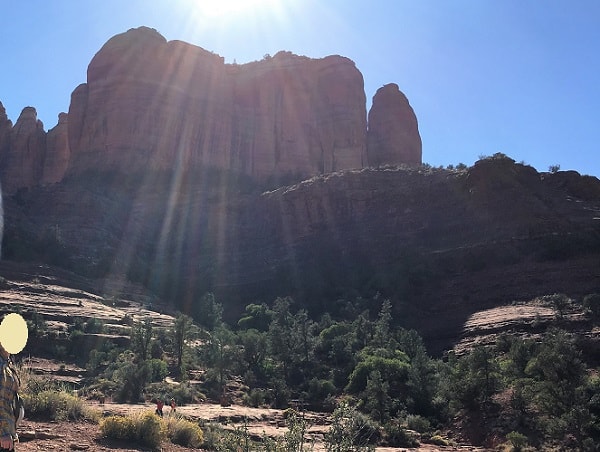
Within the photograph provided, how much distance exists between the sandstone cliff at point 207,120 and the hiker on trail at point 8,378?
2976 inches

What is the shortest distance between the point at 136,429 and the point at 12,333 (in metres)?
6.82

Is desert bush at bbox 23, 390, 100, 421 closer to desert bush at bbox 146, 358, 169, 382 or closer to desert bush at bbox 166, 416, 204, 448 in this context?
desert bush at bbox 166, 416, 204, 448

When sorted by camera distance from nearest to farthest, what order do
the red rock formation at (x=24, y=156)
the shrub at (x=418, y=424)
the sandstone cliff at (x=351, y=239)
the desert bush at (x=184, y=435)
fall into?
1. the desert bush at (x=184, y=435)
2. the shrub at (x=418, y=424)
3. the sandstone cliff at (x=351, y=239)
4. the red rock formation at (x=24, y=156)

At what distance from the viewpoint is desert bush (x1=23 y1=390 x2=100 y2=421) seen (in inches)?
468

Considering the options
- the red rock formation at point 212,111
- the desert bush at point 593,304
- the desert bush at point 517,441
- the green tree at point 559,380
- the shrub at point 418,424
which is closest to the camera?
the desert bush at point 517,441

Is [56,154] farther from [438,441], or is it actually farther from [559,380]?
[559,380]

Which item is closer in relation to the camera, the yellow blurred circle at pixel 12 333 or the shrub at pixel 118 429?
the yellow blurred circle at pixel 12 333

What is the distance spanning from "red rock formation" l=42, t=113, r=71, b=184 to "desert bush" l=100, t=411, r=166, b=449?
Result: 9453 cm

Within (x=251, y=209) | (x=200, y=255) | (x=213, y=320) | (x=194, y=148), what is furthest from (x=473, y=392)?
(x=194, y=148)

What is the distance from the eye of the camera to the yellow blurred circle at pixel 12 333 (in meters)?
5.40

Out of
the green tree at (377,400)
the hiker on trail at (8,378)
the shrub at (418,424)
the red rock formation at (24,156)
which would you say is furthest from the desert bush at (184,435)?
the red rock formation at (24,156)

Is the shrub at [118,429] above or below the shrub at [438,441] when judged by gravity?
above

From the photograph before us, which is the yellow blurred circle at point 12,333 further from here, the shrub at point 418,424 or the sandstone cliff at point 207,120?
the sandstone cliff at point 207,120

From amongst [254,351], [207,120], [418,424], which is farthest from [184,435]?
[207,120]
